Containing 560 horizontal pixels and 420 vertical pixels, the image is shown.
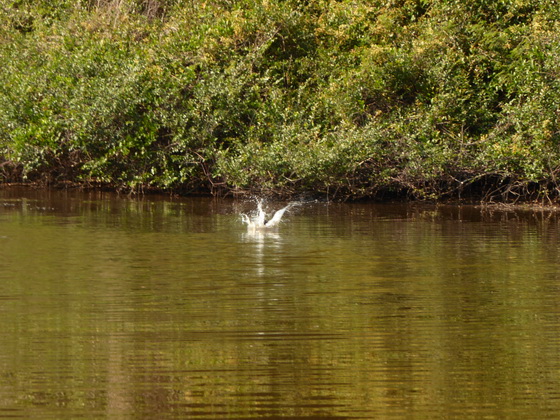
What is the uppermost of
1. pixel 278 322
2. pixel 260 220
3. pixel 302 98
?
pixel 302 98

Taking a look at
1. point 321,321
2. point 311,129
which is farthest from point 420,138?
point 321,321

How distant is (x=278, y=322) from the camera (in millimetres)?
10914

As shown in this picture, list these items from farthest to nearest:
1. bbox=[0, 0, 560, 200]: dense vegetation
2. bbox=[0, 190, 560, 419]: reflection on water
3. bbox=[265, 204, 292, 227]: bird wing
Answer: bbox=[0, 0, 560, 200]: dense vegetation, bbox=[265, 204, 292, 227]: bird wing, bbox=[0, 190, 560, 419]: reflection on water

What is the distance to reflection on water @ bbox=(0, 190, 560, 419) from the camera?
26.0 feet

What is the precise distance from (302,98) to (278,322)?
16662 millimetres

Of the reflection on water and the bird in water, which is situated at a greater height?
the bird in water

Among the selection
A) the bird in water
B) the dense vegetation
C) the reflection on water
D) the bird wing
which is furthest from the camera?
the dense vegetation

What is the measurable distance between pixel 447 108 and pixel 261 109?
15.4 feet

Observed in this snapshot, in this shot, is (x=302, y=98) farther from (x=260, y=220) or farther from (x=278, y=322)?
(x=278, y=322)

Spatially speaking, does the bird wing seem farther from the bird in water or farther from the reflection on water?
the reflection on water

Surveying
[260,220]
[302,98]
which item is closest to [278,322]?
[260,220]

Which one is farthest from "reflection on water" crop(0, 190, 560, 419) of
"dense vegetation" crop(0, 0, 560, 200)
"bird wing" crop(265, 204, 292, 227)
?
"dense vegetation" crop(0, 0, 560, 200)

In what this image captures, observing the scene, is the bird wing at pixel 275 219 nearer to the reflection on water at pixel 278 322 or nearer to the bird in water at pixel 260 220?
the bird in water at pixel 260 220

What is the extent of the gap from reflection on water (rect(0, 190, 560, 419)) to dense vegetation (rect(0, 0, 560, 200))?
15.9ft
